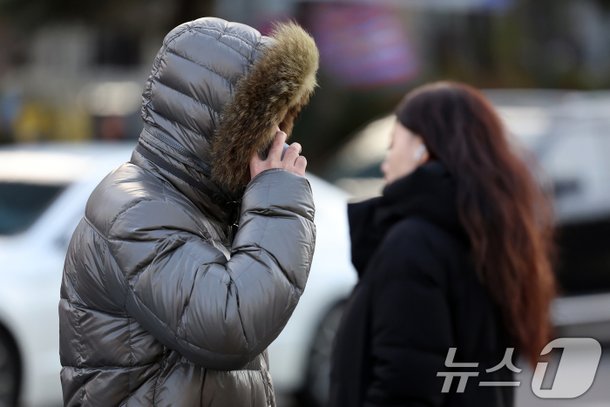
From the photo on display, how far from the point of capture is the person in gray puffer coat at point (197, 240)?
216 centimetres

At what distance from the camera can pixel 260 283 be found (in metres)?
2.15

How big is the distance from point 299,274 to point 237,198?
0.27 meters

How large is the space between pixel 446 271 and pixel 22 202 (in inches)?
167

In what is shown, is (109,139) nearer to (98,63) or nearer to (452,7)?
(452,7)

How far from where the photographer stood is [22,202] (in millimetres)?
6801

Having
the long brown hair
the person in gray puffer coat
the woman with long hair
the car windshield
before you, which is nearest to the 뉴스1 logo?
the woman with long hair

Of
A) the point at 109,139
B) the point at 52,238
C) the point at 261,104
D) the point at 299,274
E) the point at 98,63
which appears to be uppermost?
the point at 261,104

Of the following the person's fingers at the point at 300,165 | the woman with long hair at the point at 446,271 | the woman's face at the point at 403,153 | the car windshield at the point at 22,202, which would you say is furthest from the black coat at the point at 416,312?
the car windshield at the point at 22,202

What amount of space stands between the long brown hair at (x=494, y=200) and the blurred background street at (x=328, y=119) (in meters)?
0.35

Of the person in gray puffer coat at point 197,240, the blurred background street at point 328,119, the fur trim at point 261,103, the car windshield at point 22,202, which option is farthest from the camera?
the car windshield at point 22,202

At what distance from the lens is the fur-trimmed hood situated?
2293 mm

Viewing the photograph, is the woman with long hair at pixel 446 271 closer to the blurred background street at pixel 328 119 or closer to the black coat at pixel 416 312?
the black coat at pixel 416 312

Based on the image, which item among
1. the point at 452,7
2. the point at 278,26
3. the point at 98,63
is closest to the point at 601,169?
the point at 278,26

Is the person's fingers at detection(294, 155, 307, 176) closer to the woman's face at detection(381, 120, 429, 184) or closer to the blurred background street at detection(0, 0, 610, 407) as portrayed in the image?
the blurred background street at detection(0, 0, 610, 407)
